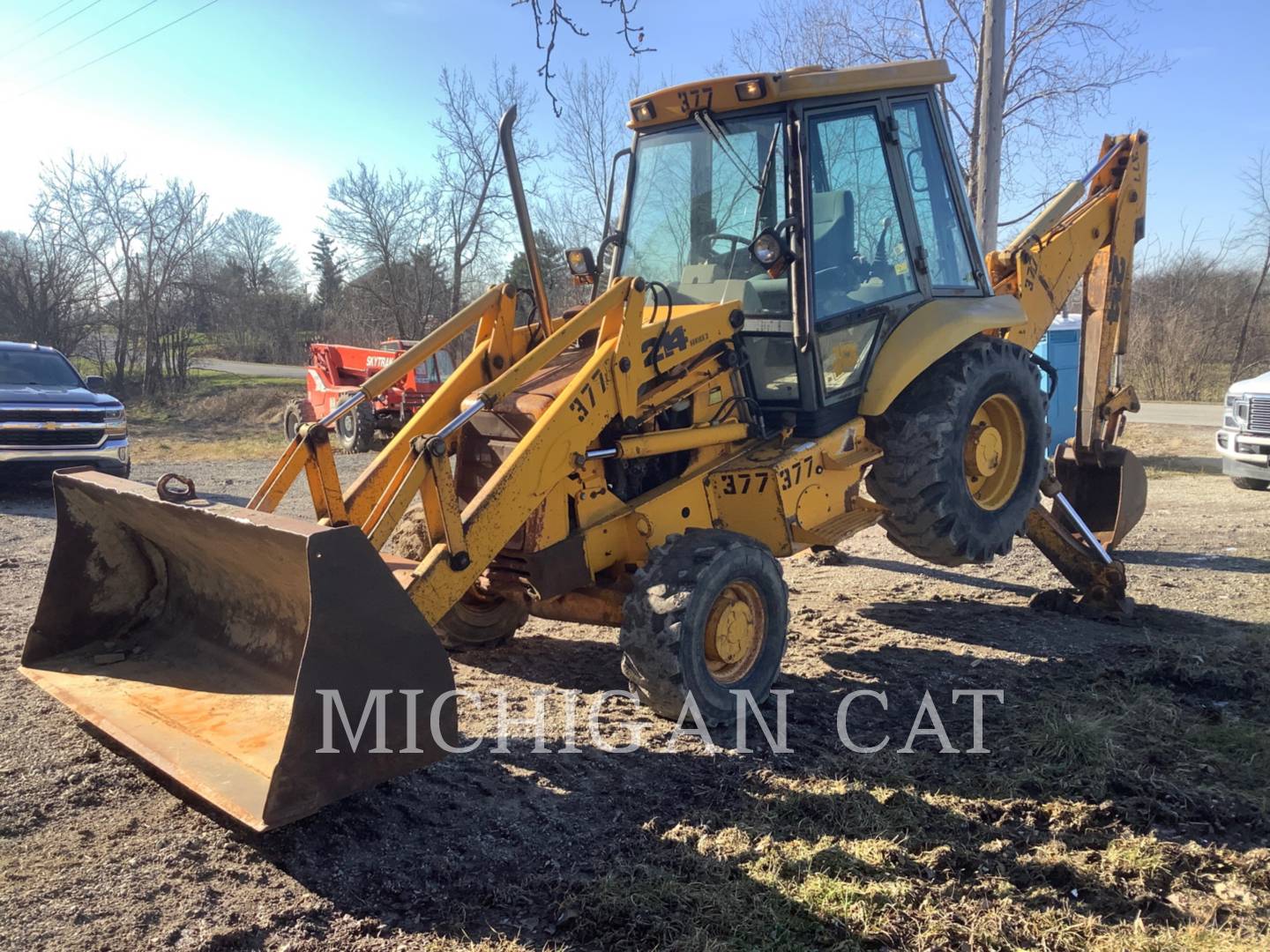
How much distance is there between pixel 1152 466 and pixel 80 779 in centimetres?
1529

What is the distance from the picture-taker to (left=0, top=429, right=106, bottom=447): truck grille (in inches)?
453

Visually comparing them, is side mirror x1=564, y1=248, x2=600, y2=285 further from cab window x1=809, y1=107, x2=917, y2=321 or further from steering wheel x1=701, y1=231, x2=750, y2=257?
cab window x1=809, y1=107, x2=917, y2=321

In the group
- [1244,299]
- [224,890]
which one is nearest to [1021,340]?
[224,890]

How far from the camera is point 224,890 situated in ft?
10.4

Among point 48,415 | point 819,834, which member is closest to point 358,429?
point 48,415

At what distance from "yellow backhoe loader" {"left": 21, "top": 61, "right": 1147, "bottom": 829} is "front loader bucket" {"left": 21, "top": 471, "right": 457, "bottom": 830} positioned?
1cm

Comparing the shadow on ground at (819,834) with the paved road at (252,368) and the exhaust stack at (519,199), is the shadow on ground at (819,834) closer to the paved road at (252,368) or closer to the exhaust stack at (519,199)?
the exhaust stack at (519,199)

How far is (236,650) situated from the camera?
168 inches

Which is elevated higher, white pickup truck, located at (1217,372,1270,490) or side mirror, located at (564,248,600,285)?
side mirror, located at (564,248,600,285)

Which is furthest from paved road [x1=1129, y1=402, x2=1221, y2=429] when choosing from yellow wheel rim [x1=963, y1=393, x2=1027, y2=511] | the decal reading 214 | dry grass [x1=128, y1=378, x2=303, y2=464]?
dry grass [x1=128, y1=378, x2=303, y2=464]

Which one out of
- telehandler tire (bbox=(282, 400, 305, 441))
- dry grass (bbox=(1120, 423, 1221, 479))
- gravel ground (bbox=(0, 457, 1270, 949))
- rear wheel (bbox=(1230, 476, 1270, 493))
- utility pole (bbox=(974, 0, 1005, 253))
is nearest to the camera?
gravel ground (bbox=(0, 457, 1270, 949))

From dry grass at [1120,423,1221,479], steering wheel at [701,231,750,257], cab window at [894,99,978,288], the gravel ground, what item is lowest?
the gravel ground

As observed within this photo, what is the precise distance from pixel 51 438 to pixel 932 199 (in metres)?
10.7

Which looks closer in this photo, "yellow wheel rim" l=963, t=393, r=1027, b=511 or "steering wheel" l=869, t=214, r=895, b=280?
"steering wheel" l=869, t=214, r=895, b=280
